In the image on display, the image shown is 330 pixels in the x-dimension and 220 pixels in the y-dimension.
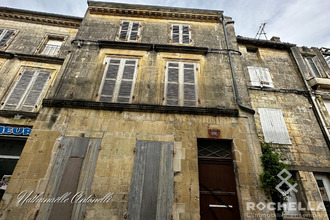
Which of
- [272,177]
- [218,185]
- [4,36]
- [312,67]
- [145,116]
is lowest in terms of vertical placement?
[218,185]

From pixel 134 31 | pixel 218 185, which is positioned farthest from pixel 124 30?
pixel 218 185

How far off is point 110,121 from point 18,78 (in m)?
5.57

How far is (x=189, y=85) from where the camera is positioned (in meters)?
6.52

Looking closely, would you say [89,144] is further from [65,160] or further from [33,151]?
[33,151]

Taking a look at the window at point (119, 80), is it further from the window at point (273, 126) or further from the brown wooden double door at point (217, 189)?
the window at point (273, 126)

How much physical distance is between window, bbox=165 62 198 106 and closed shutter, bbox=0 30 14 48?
839 centimetres

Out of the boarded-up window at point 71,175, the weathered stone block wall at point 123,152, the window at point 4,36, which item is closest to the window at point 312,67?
the weathered stone block wall at point 123,152

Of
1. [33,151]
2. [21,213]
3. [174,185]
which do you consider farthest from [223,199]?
[33,151]

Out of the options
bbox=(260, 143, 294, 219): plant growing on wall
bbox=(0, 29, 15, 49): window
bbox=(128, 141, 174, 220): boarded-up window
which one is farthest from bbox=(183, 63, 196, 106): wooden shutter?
bbox=(0, 29, 15, 49): window

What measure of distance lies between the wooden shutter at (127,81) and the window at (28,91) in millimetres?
3856

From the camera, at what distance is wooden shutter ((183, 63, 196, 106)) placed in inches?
243

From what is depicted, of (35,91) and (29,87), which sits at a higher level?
→ (29,87)

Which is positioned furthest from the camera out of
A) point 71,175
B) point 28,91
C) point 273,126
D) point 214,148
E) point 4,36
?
point 4,36

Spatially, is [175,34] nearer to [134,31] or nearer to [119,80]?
[134,31]
